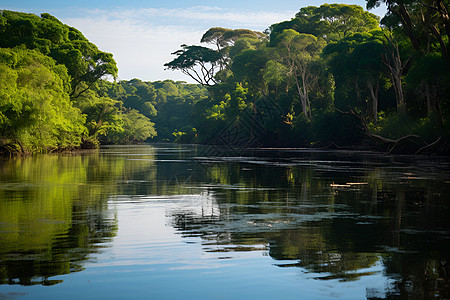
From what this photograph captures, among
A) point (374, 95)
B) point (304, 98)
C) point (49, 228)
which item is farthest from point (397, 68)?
point (49, 228)

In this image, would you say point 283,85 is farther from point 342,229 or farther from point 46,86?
point 342,229

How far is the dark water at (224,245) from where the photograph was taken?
532 cm

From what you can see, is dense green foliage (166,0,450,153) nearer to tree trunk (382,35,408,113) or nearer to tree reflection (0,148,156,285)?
tree trunk (382,35,408,113)

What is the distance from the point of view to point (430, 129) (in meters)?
37.7

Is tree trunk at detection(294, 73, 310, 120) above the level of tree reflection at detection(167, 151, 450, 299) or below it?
above

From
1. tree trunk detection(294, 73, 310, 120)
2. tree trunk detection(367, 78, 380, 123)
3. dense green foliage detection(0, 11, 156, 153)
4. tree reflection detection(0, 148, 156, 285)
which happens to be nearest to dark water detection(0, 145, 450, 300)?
tree reflection detection(0, 148, 156, 285)

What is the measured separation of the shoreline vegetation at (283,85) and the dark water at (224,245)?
23989 mm

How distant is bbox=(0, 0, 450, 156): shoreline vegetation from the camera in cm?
3753

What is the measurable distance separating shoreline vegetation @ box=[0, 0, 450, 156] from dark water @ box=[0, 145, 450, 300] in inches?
944

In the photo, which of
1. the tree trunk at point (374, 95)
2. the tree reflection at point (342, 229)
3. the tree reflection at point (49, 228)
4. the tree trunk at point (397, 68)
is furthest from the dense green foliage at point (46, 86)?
the tree trunk at point (374, 95)

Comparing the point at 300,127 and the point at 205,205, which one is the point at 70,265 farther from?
the point at 300,127

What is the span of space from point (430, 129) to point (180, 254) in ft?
113

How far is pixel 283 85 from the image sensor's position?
7931cm

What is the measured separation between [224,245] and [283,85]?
240ft
